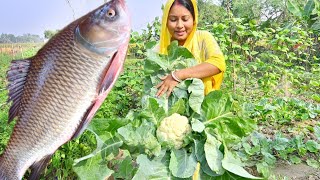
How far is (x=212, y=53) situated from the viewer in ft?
7.10

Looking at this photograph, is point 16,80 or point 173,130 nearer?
point 16,80

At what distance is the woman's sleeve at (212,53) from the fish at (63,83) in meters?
1.17

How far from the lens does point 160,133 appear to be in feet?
6.29

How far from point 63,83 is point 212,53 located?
4.24ft

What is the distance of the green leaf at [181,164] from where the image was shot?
1884 mm

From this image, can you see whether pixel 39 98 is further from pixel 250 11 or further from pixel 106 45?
pixel 250 11

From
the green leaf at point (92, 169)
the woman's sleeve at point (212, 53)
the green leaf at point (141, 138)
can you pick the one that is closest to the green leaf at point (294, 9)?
the woman's sleeve at point (212, 53)

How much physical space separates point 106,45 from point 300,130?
13.6 feet

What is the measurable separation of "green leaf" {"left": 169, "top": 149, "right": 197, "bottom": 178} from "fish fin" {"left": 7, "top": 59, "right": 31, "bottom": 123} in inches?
39.3

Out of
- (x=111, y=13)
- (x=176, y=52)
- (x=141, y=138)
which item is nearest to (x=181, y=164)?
(x=141, y=138)

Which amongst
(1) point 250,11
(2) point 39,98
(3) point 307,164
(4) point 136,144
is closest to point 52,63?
(2) point 39,98

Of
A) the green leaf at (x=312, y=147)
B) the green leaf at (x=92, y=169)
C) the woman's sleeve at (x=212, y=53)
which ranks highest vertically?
the woman's sleeve at (x=212, y=53)

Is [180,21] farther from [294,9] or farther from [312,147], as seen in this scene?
[312,147]

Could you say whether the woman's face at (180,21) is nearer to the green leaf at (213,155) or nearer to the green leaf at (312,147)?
the green leaf at (213,155)
